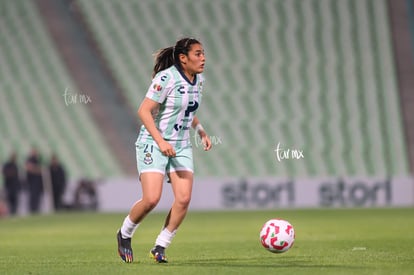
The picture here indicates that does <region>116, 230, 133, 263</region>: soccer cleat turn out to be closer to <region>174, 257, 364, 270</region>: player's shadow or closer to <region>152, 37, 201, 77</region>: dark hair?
<region>174, 257, 364, 270</region>: player's shadow

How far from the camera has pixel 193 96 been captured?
28.1 ft

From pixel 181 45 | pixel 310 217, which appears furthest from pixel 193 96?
pixel 310 217

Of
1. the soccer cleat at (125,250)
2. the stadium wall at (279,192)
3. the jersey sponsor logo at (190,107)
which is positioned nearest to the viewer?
the jersey sponsor logo at (190,107)

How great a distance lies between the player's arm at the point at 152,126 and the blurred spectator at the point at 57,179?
A: 16090 millimetres

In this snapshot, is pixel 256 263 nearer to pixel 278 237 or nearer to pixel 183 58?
pixel 278 237

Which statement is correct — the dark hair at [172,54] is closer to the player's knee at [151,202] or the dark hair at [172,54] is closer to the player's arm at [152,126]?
the player's arm at [152,126]

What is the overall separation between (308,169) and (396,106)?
11.3 ft

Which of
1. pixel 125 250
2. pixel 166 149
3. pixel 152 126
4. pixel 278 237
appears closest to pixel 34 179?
pixel 125 250

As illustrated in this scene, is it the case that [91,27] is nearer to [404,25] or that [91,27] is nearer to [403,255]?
[404,25]

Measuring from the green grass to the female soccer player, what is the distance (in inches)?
16.9

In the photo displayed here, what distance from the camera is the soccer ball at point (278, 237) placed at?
8.92 m

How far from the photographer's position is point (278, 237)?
8922 mm

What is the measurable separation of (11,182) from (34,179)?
0.57m

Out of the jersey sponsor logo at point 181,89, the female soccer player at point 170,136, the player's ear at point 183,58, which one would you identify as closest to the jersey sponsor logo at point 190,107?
the female soccer player at point 170,136
